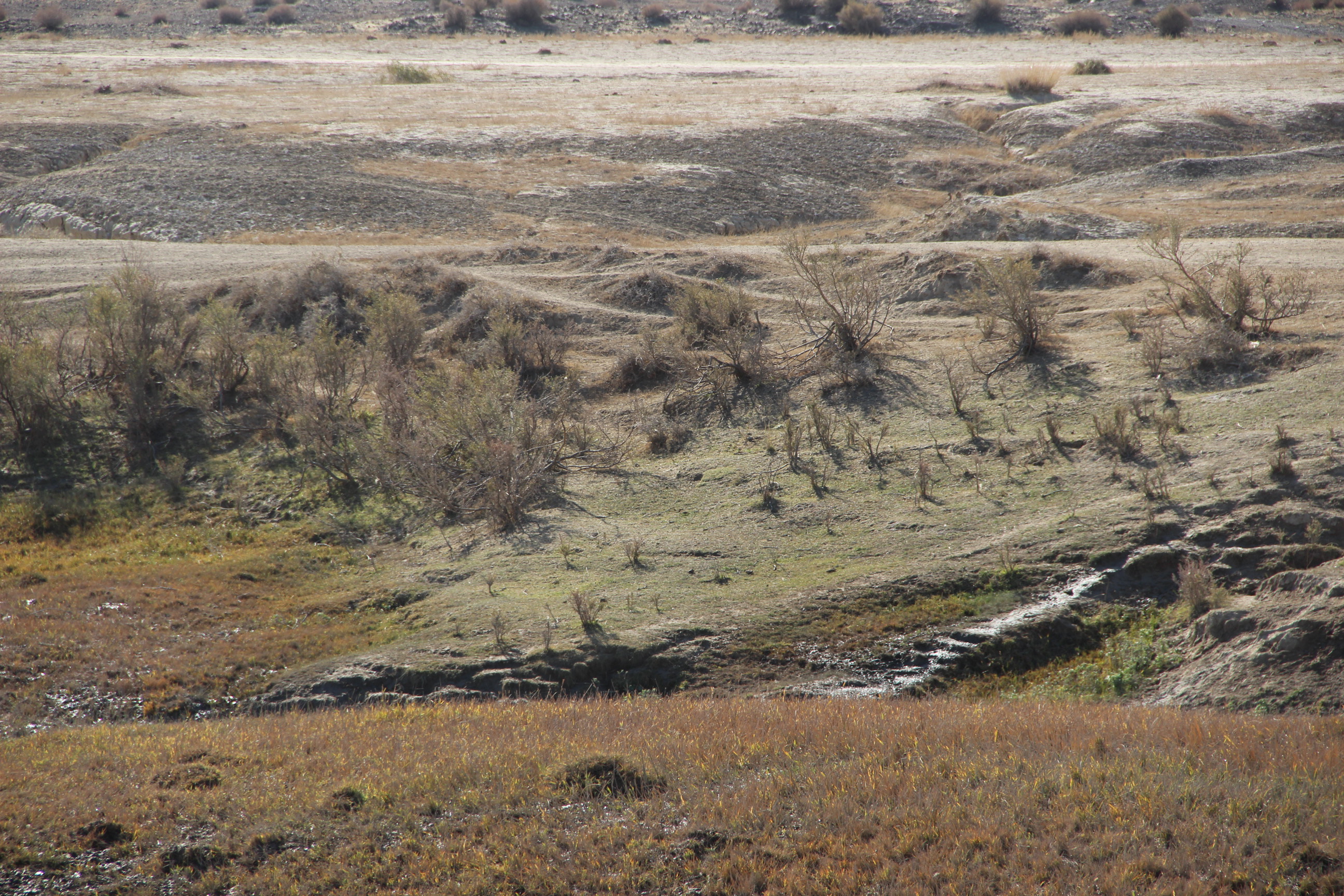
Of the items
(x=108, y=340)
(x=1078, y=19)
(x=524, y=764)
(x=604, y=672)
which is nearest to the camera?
(x=524, y=764)

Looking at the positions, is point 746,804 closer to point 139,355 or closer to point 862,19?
point 139,355

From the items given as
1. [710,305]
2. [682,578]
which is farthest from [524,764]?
[710,305]

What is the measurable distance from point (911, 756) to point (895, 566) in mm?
5488

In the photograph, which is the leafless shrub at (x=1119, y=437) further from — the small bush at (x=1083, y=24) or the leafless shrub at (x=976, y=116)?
the small bush at (x=1083, y=24)

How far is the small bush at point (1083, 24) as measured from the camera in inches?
2758

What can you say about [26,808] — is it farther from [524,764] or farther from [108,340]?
[108,340]

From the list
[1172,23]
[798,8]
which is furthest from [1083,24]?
[798,8]

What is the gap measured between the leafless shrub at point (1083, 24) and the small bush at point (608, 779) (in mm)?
77453

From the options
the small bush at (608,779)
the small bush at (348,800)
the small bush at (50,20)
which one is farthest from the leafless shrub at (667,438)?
the small bush at (50,20)

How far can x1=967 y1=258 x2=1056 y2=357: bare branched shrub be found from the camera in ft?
60.9

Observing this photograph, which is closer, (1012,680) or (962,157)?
(1012,680)

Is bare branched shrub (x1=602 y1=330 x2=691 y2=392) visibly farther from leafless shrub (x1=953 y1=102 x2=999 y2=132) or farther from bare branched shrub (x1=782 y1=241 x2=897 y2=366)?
leafless shrub (x1=953 y1=102 x2=999 y2=132)

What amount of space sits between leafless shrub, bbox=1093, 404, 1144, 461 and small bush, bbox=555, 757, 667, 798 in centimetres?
993

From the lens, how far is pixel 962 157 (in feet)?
128
